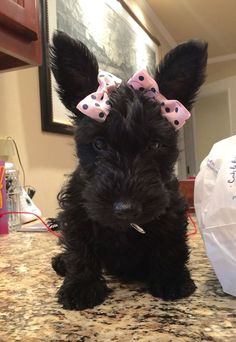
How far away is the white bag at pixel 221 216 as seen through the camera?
0.57m

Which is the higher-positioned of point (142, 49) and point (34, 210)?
point (142, 49)

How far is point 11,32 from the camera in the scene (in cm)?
120

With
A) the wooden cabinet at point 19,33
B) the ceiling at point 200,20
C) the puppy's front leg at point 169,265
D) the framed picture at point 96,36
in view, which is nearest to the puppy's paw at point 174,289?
the puppy's front leg at point 169,265

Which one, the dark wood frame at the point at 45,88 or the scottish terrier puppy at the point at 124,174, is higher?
the dark wood frame at the point at 45,88

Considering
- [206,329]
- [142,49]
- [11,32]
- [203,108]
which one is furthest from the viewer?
[203,108]

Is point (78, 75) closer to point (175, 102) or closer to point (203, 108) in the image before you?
point (175, 102)

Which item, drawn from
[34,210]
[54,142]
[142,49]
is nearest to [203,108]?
[142,49]

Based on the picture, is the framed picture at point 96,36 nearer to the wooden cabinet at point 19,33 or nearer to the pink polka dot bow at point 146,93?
the wooden cabinet at point 19,33

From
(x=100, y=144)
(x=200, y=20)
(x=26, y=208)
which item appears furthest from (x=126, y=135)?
(x=200, y=20)

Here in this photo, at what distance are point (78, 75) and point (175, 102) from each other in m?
0.17

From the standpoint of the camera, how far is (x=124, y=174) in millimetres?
563

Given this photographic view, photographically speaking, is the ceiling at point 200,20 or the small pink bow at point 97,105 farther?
the ceiling at point 200,20

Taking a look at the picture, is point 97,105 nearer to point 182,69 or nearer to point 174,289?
point 182,69

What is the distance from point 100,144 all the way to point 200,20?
363 cm
